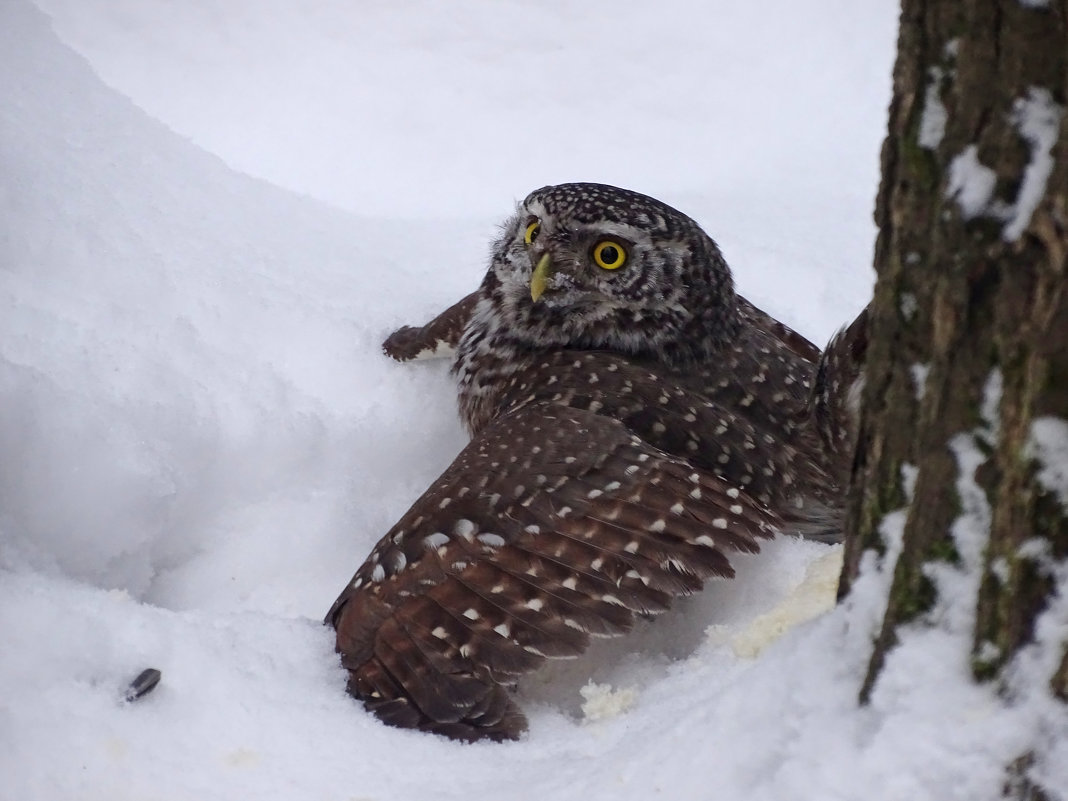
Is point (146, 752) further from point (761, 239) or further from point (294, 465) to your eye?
point (761, 239)

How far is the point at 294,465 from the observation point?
3061 mm

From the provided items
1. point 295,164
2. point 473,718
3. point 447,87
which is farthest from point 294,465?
point 447,87

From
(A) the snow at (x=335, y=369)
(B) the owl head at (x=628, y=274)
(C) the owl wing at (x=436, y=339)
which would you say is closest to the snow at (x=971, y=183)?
(A) the snow at (x=335, y=369)

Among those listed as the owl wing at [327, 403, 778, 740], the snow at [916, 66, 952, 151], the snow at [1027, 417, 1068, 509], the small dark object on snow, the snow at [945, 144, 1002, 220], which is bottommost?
the small dark object on snow

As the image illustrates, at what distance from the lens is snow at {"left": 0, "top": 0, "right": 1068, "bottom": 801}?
56.8 inches

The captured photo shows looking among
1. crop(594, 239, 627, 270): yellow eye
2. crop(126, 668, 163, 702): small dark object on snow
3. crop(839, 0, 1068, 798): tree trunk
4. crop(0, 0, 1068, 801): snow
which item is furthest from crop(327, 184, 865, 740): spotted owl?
crop(839, 0, 1068, 798): tree trunk

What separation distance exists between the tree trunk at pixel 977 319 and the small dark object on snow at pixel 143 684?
129 centimetres

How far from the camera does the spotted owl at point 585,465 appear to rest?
2.11 m

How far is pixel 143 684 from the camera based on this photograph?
1.92 meters

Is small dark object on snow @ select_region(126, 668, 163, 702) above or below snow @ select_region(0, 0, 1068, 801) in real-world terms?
below

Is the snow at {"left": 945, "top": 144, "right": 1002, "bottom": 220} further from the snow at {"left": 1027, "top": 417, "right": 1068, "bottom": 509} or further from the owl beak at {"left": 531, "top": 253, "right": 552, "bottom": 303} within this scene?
the owl beak at {"left": 531, "top": 253, "right": 552, "bottom": 303}

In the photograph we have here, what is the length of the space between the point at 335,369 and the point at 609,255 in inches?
38.9

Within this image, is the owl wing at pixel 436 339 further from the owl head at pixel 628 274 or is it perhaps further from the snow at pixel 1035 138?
the snow at pixel 1035 138

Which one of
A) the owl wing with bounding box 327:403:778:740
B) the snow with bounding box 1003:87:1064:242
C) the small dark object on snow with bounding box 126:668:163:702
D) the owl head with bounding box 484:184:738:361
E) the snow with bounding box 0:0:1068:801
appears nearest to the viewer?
the snow with bounding box 1003:87:1064:242
